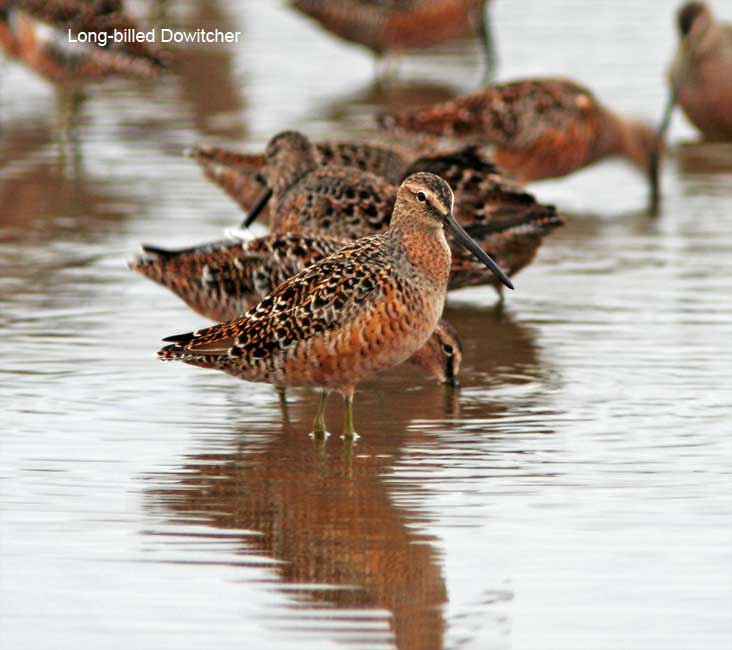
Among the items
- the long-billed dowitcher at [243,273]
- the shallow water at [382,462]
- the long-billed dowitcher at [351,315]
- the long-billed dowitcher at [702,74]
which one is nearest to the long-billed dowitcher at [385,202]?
the shallow water at [382,462]

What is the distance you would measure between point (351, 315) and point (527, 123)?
5.61 meters

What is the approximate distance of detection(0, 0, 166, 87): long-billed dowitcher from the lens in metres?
14.4

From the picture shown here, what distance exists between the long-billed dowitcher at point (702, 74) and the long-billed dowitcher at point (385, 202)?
15.5 feet

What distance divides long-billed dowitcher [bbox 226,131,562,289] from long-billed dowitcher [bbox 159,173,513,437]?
5.95ft

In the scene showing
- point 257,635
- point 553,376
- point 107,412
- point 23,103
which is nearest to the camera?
point 257,635

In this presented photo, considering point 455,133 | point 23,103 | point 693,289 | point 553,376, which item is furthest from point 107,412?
point 23,103

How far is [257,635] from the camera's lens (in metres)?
5.06

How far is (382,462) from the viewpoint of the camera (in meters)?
6.80

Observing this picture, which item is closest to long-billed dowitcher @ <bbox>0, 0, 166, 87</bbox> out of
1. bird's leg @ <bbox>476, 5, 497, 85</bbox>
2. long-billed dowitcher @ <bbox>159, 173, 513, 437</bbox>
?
Answer: bird's leg @ <bbox>476, 5, 497, 85</bbox>

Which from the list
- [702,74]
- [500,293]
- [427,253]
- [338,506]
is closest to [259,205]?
[500,293]

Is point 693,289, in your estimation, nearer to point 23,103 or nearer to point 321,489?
point 321,489

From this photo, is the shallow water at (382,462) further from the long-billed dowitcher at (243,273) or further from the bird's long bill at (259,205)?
the bird's long bill at (259,205)

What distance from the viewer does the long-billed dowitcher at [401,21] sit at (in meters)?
17.5

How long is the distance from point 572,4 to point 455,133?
971 centimetres
